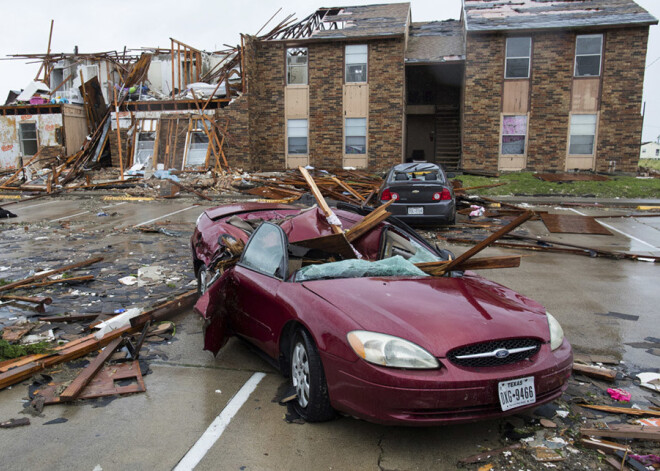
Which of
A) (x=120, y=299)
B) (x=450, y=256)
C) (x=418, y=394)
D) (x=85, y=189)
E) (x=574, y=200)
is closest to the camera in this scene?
(x=418, y=394)

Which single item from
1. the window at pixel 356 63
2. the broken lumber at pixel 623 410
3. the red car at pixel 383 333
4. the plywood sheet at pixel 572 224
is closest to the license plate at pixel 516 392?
the red car at pixel 383 333

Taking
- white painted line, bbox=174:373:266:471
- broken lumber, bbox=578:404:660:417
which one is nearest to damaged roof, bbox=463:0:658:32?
broken lumber, bbox=578:404:660:417

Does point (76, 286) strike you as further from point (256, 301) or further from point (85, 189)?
point (85, 189)

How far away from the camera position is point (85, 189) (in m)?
21.8

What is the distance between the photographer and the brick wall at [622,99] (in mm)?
22625

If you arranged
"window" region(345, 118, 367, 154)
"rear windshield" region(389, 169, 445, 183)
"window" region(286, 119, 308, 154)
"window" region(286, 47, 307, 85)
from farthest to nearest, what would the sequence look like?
"window" region(286, 119, 308, 154) < "window" region(286, 47, 307, 85) < "window" region(345, 118, 367, 154) < "rear windshield" region(389, 169, 445, 183)

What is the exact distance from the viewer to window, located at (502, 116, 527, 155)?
23.8 meters

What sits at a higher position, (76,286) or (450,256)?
(450,256)

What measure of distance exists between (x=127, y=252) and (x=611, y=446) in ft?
28.1

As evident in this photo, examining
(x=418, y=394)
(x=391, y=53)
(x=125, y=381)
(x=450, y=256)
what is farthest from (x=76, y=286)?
(x=391, y=53)

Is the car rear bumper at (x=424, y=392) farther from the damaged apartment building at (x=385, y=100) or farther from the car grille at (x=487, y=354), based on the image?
the damaged apartment building at (x=385, y=100)

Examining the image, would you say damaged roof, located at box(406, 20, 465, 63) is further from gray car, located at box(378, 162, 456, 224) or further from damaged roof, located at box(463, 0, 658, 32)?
gray car, located at box(378, 162, 456, 224)

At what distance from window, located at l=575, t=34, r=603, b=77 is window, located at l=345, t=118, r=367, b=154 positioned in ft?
31.9

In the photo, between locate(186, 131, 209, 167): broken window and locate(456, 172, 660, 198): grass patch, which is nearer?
locate(456, 172, 660, 198): grass patch
